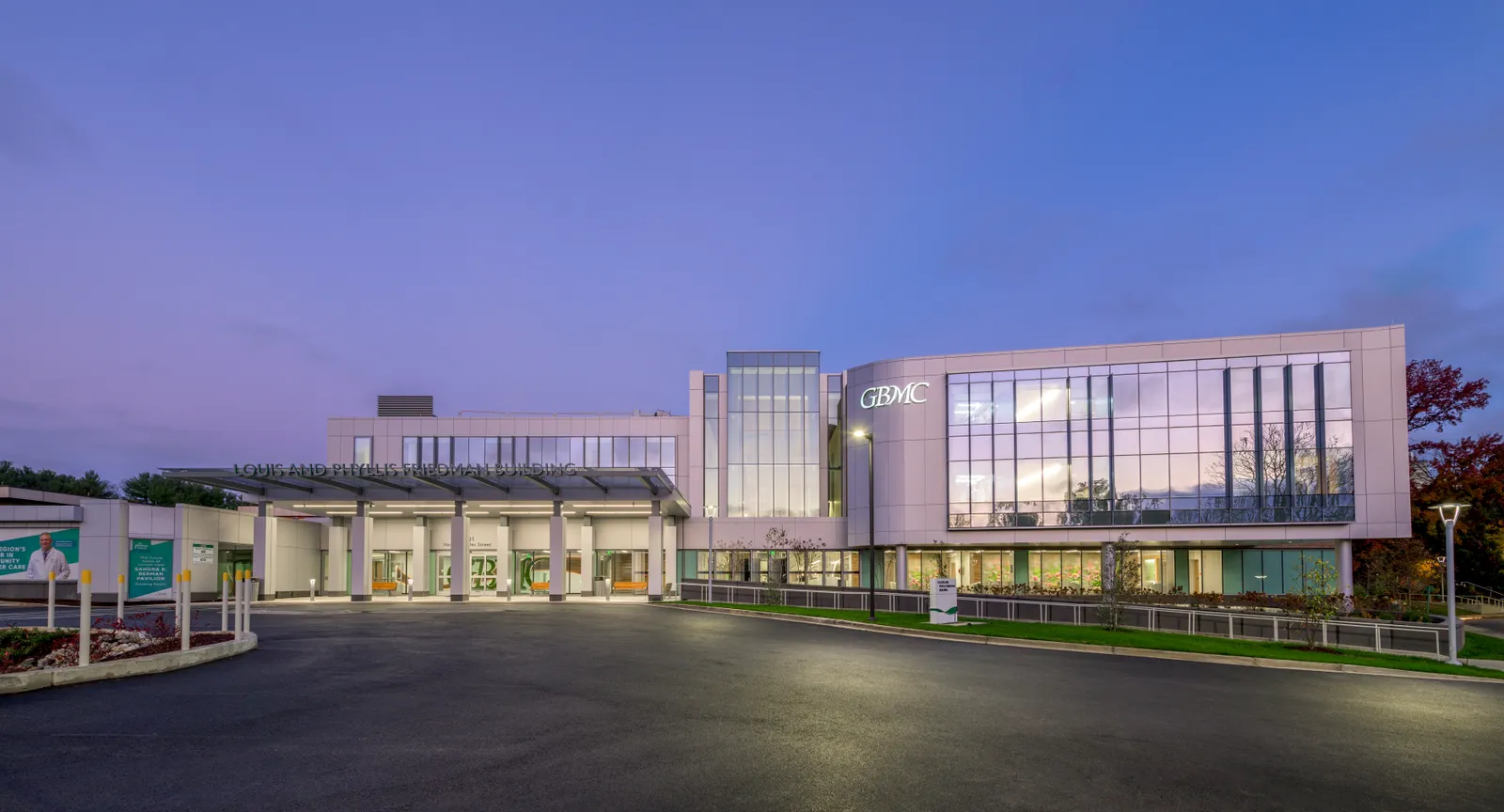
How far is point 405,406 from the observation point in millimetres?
60438

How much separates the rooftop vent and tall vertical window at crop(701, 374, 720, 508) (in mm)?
18658

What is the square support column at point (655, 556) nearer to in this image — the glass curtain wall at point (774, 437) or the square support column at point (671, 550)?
the square support column at point (671, 550)

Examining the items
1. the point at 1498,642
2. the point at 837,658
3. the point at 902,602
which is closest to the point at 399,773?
the point at 837,658

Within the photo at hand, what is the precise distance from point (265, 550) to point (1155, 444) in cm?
4549

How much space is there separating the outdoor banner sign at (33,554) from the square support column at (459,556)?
1617cm

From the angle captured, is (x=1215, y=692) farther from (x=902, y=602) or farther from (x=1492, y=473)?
(x=1492, y=473)

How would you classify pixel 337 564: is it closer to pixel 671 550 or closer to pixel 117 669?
pixel 671 550

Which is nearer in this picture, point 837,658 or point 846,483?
point 837,658

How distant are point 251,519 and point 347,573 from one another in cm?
763

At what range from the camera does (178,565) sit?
42656mm

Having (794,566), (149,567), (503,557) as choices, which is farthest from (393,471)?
(794,566)

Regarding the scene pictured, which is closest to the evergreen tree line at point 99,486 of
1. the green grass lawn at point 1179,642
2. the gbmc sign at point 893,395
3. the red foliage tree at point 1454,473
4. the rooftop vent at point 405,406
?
the rooftop vent at point 405,406

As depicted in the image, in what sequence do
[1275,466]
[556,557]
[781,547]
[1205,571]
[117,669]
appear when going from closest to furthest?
1. [117,669]
2. [556,557]
3. [1275,466]
4. [1205,571]
5. [781,547]

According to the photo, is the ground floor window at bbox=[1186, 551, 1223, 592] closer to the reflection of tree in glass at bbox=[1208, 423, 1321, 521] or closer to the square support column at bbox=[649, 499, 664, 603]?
the reflection of tree in glass at bbox=[1208, 423, 1321, 521]
